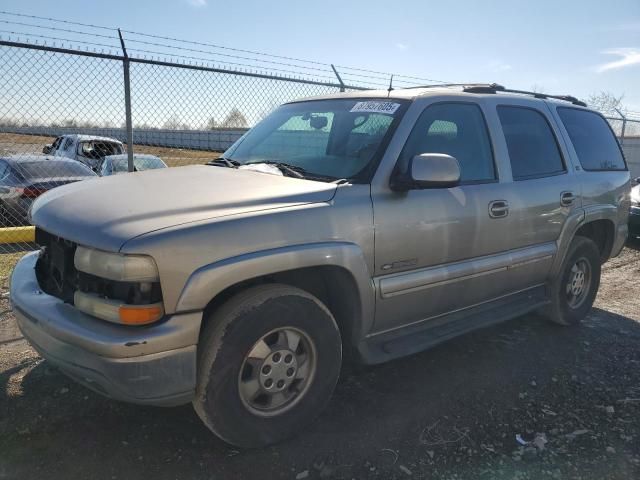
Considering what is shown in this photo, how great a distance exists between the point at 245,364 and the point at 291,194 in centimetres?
91

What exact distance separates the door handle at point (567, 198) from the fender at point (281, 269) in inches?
84.8

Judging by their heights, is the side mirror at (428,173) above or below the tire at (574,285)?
above

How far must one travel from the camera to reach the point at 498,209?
364 centimetres

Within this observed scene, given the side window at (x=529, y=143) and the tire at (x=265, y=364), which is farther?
the side window at (x=529, y=143)

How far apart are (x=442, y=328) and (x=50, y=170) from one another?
748cm

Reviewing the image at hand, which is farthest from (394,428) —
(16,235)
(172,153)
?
(172,153)

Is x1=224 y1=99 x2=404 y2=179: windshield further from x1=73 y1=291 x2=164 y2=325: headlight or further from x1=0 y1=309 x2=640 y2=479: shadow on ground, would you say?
x1=0 y1=309 x2=640 y2=479: shadow on ground

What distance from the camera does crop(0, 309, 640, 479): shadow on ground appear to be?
2.64 metres

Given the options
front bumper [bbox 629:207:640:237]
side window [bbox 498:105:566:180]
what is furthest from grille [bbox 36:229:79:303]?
front bumper [bbox 629:207:640:237]

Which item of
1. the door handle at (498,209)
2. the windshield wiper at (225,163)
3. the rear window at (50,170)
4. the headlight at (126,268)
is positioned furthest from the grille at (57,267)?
the rear window at (50,170)

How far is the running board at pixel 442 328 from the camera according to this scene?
3143 millimetres

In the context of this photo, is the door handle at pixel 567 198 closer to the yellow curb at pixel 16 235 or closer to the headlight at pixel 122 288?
the headlight at pixel 122 288

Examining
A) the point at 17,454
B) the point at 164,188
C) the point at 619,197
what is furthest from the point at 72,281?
the point at 619,197

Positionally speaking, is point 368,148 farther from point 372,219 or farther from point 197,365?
point 197,365
